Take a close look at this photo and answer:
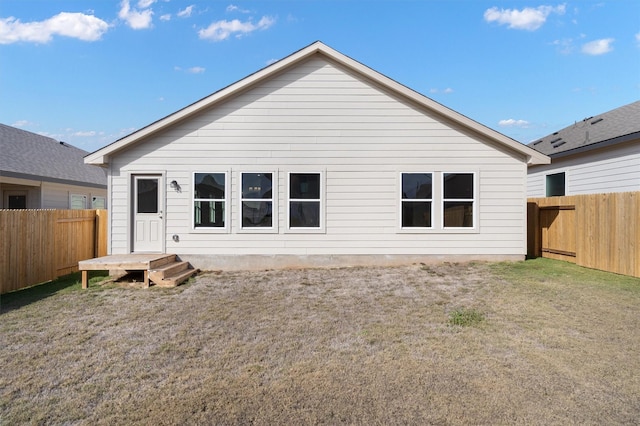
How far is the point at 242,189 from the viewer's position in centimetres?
964

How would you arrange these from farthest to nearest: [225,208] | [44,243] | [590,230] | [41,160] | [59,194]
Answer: [59,194], [41,160], [225,208], [590,230], [44,243]

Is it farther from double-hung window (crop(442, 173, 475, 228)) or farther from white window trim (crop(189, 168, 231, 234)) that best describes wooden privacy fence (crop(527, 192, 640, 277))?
white window trim (crop(189, 168, 231, 234))

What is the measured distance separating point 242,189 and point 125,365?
6.19m

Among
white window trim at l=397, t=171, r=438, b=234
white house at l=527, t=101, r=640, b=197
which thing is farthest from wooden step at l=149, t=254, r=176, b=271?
white house at l=527, t=101, r=640, b=197

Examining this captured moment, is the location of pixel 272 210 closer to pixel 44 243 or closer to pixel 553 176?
pixel 44 243

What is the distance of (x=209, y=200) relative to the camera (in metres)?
9.62

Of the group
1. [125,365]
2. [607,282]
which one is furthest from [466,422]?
[607,282]

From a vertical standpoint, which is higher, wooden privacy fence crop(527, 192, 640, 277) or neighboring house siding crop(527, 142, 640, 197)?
neighboring house siding crop(527, 142, 640, 197)

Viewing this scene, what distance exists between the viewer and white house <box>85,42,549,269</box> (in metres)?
9.52

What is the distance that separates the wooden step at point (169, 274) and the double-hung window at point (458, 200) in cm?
688

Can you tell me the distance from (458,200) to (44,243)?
1054 centimetres

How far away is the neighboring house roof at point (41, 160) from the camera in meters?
13.3

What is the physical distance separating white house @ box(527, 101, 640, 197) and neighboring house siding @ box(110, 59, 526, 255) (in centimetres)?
329

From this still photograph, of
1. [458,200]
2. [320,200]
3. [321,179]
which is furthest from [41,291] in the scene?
[458,200]
